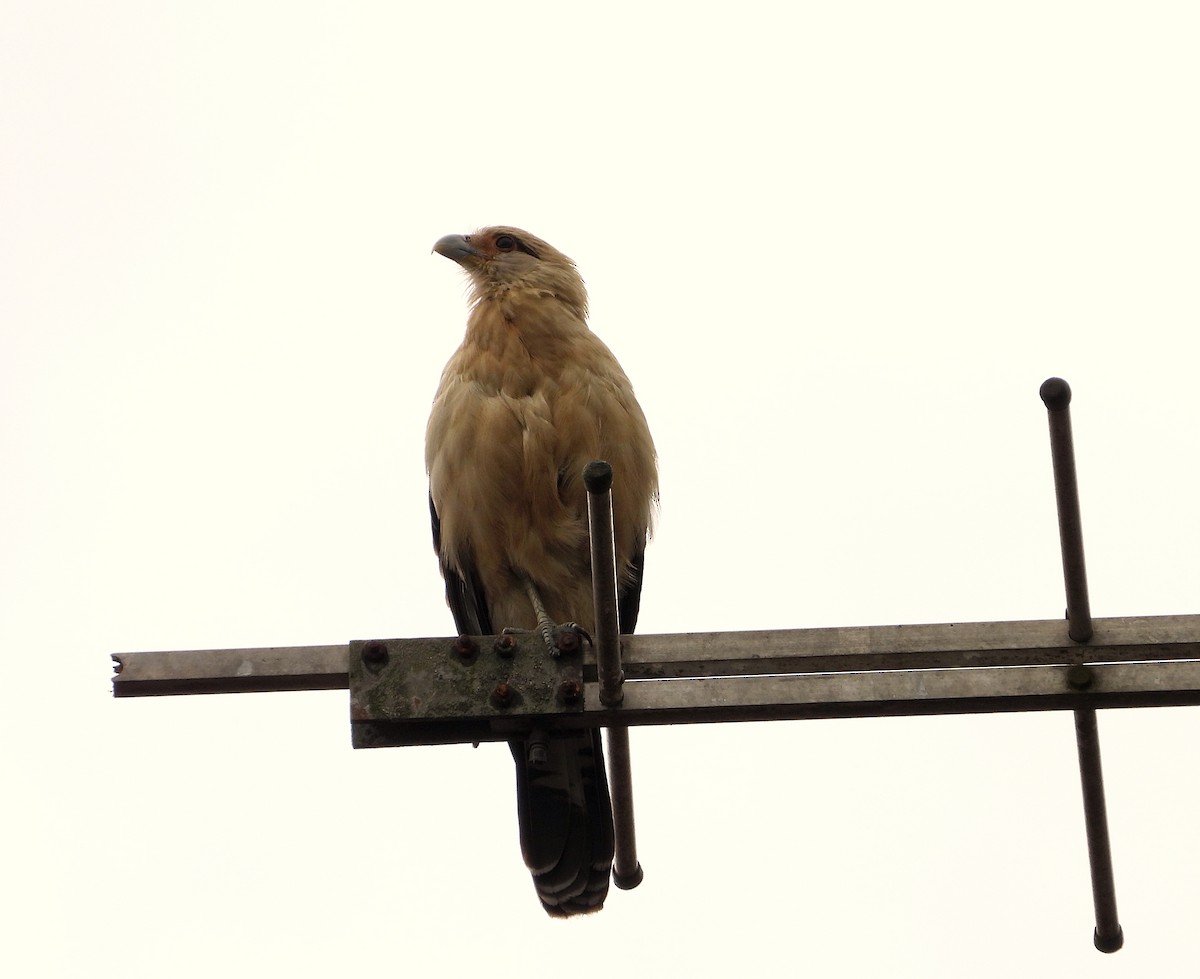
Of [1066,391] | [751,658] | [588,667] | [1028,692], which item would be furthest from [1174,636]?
[588,667]

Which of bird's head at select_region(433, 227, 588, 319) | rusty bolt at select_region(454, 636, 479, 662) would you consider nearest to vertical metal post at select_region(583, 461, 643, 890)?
rusty bolt at select_region(454, 636, 479, 662)

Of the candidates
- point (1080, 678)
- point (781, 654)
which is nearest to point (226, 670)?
point (781, 654)

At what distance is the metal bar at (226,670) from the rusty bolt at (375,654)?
0.08m

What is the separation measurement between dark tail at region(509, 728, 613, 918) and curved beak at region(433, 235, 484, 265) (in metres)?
2.86

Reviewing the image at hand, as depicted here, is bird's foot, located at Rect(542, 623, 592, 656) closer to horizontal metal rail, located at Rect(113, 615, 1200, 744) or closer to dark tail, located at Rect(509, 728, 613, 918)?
horizontal metal rail, located at Rect(113, 615, 1200, 744)

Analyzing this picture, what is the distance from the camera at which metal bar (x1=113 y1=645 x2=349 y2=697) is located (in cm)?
371

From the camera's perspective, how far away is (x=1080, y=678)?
3477 millimetres

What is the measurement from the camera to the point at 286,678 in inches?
147

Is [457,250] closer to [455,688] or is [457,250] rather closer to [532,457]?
[532,457]

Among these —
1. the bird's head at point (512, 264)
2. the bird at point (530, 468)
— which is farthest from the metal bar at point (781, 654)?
the bird's head at point (512, 264)

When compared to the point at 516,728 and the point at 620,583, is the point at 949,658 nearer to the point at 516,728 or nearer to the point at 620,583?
the point at 516,728

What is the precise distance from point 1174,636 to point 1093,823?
0.53 m

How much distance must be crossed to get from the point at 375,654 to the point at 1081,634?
5.61 ft

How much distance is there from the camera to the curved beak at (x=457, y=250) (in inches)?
280
